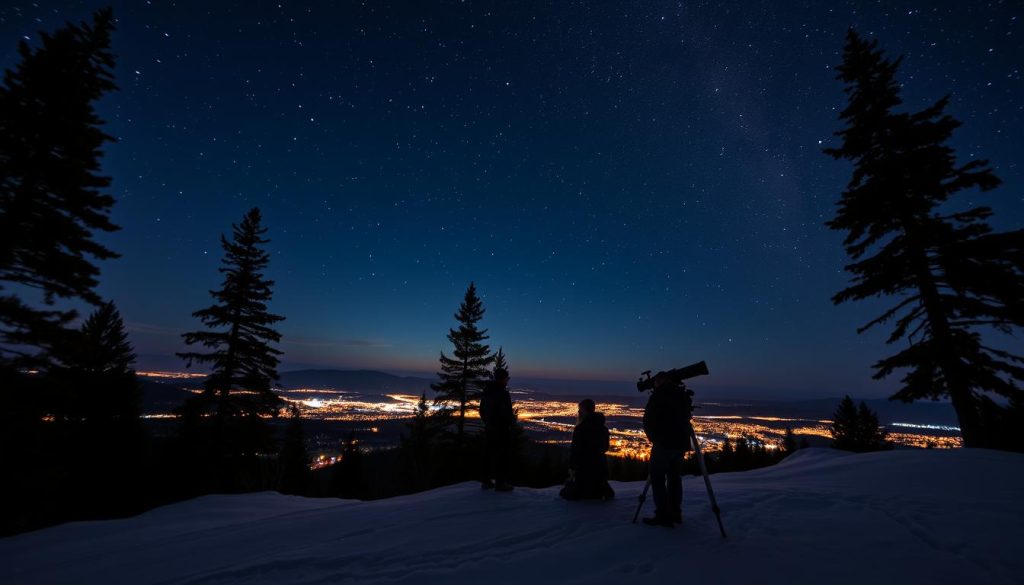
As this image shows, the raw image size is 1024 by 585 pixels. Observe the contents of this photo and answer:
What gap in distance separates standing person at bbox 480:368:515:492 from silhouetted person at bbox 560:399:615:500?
1.35 m

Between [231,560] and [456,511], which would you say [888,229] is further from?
[231,560]

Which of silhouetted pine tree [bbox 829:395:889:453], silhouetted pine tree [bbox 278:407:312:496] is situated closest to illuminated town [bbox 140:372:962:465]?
silhouetted pine tree [bbox 829:395:889:453]

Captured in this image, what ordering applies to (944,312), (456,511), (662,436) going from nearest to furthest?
1. (662,436)
2. (456,511)
3. (944,312)

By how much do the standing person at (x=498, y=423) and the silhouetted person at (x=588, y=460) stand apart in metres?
1.35

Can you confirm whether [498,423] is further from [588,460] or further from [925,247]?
[925,247]

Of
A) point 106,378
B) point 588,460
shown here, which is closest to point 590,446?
point 588,460

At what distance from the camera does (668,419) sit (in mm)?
5586

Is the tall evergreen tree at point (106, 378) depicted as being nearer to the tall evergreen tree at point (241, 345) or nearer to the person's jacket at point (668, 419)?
the tall evergreen tree at point (241, 345)

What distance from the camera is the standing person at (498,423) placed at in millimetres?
7641

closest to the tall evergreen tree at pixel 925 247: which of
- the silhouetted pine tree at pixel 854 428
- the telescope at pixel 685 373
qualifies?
the telescope at pixel 685 373

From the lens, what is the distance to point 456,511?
20.7 feet

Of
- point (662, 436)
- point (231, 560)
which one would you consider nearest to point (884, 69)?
point (662, 436)

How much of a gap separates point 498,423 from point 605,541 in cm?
328

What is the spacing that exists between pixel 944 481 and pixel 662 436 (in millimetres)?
6224
